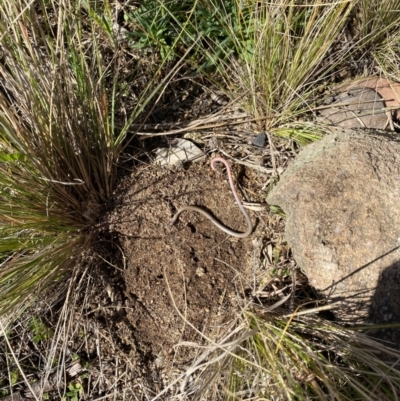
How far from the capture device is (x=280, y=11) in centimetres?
176

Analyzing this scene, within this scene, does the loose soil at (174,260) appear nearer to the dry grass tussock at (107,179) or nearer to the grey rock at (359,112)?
the dry grass tussock at (107,179)

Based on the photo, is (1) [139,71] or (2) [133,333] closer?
(2) [133,333]

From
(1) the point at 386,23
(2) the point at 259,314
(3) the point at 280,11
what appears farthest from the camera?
(1) the point at 386,23

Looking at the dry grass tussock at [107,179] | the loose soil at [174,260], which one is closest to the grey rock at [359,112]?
the dry grass tussock at [107,179]

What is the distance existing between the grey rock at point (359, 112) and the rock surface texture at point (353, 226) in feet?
0.99

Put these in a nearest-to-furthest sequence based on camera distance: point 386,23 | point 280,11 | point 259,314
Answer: point 259,314, point 280,11, point 386,23

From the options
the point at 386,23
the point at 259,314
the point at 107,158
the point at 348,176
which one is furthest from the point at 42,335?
the point at 386,23

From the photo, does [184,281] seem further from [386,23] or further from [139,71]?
[386,23]

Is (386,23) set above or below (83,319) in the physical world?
above

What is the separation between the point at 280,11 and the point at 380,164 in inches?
25.5

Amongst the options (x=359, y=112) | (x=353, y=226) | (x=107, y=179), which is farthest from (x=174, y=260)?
(x=359, y=112)

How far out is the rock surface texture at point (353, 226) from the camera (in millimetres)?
1608

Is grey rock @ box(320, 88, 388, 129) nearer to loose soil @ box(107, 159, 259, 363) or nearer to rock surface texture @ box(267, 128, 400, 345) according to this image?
rock surface texture @ box(267, 128, 400, 345)

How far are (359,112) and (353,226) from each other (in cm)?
63
